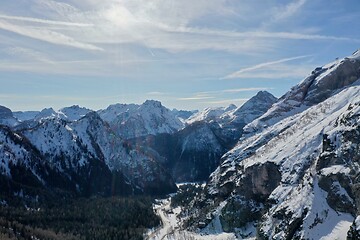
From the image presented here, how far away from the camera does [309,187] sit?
166000 millimetres

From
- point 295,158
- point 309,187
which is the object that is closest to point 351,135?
point 309,187

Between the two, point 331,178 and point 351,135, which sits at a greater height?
point 351,135

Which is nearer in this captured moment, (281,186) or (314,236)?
(314,236)

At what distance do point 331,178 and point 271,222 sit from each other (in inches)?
1288

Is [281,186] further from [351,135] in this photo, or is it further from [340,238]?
[340,238]

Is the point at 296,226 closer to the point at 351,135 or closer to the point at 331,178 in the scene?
the point at 331,178

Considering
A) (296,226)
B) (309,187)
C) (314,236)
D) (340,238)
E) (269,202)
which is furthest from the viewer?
(269,202)

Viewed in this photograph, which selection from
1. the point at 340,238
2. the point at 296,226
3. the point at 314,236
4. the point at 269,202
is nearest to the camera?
the point at 340,238

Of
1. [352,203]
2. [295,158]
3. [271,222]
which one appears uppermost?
[295,158]

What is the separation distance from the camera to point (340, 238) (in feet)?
441

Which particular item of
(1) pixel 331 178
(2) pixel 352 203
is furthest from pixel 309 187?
(2) pixel 352 203

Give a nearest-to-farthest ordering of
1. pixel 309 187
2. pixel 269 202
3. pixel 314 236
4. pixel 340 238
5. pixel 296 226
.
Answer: pixel 340 238 → pixel 314 236 → pixel 296 226 → pixel 309 187 → pixel 269 202

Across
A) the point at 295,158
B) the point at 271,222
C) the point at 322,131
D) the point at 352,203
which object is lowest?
the point at 271,222

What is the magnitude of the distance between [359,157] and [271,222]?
46.5 metres
